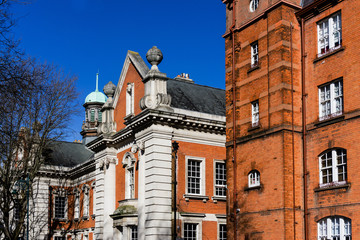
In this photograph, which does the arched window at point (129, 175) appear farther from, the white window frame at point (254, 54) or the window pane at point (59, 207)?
the window pane at point (59, 207)

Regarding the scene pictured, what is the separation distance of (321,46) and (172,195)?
13.7m

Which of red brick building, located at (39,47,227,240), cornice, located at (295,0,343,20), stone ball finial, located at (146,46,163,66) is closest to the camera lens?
cornice, located at (295,0,343,20)

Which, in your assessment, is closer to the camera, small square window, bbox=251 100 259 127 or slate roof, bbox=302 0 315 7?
slate roof, bbox=302 0 315 7

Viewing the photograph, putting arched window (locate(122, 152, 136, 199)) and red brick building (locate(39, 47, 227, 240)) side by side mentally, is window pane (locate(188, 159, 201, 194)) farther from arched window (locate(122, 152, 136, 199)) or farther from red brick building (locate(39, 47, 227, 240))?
arched window (locate(122, 152, 136, 199))

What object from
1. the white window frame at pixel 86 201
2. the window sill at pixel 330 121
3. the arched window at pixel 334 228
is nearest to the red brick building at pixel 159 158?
the white window frame at pixel 86 201

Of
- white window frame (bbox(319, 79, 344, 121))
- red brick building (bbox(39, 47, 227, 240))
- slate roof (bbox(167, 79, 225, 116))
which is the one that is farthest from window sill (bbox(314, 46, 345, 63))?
slate roof (bbox(167, 79, 225, 116))

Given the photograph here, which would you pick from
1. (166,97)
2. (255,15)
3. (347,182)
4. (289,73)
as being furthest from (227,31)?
(347,182)

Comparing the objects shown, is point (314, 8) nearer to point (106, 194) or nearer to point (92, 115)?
point (106, 194)

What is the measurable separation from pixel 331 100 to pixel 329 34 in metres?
2.71

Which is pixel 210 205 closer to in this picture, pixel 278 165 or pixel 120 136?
pixel 120 136

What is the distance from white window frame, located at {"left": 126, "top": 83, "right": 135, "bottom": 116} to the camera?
36156 mm

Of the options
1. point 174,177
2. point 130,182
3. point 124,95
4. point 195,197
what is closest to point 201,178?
point 195,197

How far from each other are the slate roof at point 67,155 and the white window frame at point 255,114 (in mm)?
28692

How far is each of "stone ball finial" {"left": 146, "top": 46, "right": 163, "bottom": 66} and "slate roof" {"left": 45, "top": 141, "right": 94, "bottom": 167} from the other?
1917 cm
